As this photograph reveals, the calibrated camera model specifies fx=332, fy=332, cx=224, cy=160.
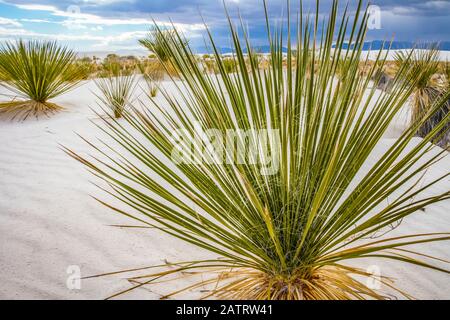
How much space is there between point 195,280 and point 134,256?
42 centimetres

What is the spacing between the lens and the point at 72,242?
1.98 meters

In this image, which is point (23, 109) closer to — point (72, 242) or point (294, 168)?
point (72, 242)

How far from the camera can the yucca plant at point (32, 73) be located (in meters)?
5.07

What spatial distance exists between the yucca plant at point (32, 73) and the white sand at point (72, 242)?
245 cm

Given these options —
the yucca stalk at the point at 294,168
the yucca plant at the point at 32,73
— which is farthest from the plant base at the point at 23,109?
the yucca stalk at the point at 294,168

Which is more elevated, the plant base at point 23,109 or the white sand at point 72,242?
the plant base at point 23,109

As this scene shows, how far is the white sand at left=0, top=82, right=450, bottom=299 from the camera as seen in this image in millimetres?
1668

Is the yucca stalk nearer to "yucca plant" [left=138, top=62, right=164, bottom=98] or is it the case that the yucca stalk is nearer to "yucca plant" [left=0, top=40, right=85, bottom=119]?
"yucca plant" [left=138, top=62, right=164, bottom=98]

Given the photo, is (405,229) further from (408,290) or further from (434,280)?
(408,290)

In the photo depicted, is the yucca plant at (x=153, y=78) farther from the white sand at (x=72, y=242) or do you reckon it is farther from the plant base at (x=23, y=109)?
the plant base at (x=23, y=109)

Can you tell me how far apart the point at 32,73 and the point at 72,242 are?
13.3 feet
